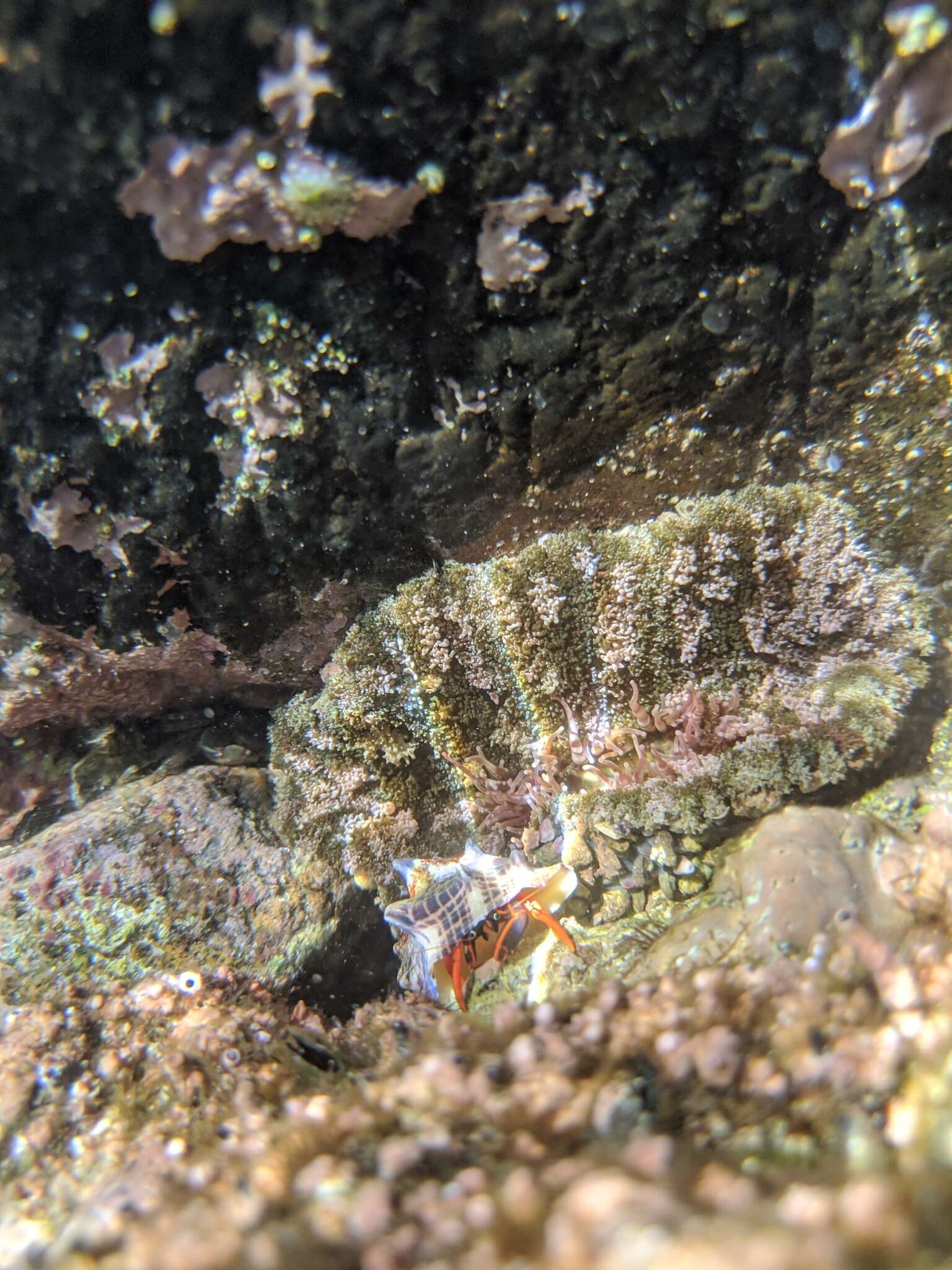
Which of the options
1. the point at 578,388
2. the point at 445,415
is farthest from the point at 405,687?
the point at 578,388

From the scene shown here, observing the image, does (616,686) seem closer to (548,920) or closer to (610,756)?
(610,756)

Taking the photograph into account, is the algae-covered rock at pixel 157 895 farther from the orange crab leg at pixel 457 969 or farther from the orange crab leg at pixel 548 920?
the orange crab leg at pixel 548 920

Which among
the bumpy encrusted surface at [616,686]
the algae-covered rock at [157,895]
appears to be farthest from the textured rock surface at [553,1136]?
the bumpy encrusted surface at [616,686]

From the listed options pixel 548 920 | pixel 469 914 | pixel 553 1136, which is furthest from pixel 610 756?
pixel 553 1136

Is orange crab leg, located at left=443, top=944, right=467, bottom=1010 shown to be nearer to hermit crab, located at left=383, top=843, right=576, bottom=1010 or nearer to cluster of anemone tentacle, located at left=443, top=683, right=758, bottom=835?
hermit crab, located at left=383, top=843, right=576, bottom=1010

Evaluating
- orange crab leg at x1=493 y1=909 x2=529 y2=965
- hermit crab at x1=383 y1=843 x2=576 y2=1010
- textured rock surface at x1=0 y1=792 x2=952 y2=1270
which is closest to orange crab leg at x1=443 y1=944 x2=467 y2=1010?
hermit crab at x1=383 y1=843 x2=576 y2=1010
